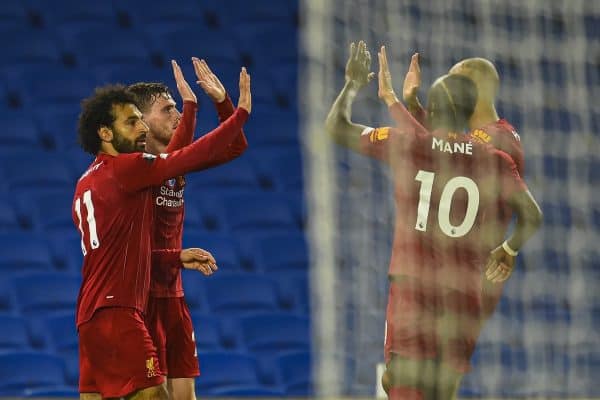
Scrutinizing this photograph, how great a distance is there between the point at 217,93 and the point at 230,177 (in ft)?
11.8

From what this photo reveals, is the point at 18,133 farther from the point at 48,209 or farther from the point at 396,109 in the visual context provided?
the point at 396,109

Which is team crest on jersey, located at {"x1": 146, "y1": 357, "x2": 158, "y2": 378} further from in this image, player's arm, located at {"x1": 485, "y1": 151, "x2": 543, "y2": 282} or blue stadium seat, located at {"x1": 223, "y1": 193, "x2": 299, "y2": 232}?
blue stadium seat, located at {"x1": 223, "y1": 193, "x2": 299, "y2": 232}

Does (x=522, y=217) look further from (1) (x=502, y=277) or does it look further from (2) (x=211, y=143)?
(2) (x=211, y=143)

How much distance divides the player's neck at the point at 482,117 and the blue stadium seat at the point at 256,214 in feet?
9.22

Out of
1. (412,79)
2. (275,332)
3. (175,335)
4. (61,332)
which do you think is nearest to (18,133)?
(61,332)

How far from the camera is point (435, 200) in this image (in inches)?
157

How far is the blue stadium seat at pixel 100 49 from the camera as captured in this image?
789cm

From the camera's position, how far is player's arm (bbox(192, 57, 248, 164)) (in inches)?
156

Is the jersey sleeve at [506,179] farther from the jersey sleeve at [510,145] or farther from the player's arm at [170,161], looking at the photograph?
the player's arm at [170,161]

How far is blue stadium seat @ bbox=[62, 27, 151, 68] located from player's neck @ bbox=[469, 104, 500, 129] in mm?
3714

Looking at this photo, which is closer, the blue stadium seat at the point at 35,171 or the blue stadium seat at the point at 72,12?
the blue stadium seat at the point at 35,171

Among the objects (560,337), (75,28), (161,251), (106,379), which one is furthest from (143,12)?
(106,379)

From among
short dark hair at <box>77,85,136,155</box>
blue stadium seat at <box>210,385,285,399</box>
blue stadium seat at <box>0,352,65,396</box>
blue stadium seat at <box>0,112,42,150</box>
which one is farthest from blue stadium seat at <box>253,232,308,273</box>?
short dark hair at <box>77,85,136,155</box>

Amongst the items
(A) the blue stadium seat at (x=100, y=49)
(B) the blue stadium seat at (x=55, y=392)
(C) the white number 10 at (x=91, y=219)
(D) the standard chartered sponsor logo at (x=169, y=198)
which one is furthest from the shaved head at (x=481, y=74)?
(A) the blue stadium seat at (x=100, y=49)
